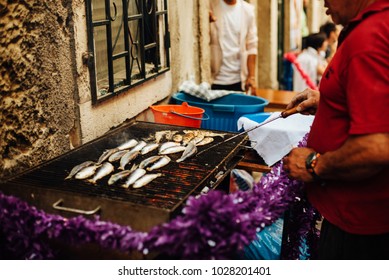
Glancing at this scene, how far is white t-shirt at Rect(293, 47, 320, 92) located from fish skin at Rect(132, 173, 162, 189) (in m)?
6.39

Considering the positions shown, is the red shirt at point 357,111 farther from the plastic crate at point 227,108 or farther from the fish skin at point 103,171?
A: the plastic crate at point 227,108

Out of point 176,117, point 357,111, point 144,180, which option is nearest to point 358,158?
point 357,111

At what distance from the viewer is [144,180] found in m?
3.17

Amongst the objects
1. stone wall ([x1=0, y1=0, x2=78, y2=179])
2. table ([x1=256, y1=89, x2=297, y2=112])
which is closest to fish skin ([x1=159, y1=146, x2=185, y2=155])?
stone wall ([x1=0, y1=0, x2=78, y2=179])

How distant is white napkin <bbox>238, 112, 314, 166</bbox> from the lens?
482 centimetres

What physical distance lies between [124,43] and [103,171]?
2.07m

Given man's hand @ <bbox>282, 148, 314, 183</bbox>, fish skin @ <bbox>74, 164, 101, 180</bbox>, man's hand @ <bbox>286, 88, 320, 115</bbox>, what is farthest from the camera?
man's hand @ <bbox>286, 88, 320, 115</bbox>

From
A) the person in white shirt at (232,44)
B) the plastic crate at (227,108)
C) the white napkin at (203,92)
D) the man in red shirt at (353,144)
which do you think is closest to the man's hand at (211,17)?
the person in white shirt at (232,44)

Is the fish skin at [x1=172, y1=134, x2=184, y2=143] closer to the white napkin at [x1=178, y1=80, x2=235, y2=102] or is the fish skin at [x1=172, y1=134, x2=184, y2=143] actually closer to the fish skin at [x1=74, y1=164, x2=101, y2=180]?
the fish skin at [x1=74, y1=164, x2=101, y2=180]

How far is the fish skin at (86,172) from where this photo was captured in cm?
321

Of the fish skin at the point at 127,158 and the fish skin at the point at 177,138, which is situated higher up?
the fish skin at the point at 127,158

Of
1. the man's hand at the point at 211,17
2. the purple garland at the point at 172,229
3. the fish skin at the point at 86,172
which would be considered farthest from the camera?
the man's hand at the point at 211,17

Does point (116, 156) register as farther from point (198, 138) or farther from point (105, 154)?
point (198, 138)

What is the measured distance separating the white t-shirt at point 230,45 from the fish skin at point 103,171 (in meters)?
4.41
